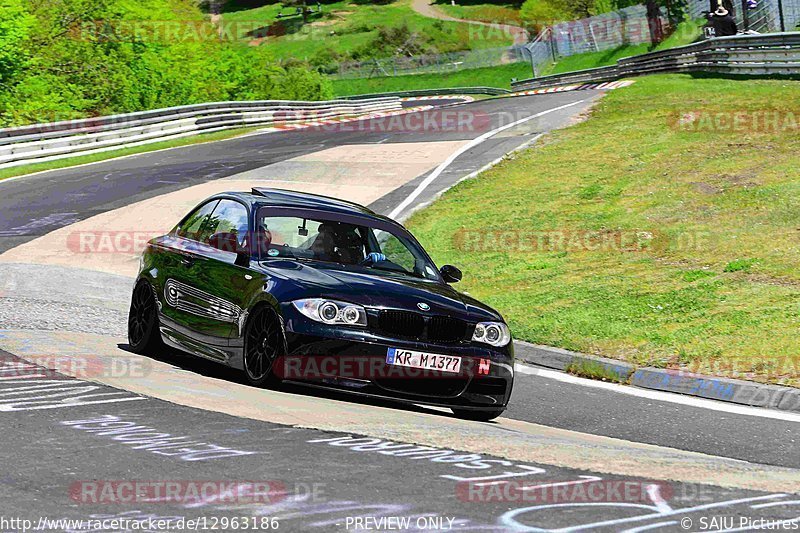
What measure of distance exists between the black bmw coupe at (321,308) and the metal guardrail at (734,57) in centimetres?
2823

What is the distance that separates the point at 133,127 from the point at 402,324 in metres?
31.9

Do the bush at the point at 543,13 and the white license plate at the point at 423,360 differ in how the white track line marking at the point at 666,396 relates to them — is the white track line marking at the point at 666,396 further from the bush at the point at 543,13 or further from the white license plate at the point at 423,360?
the bush at the point at 543,13

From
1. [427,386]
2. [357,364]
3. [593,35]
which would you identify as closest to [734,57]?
[427,386]

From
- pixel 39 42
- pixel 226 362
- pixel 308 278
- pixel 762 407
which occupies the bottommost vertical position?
pixel 762 407

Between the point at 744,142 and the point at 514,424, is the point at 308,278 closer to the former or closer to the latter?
the point at 514,424

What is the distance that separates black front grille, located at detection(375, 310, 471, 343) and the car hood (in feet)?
0.17

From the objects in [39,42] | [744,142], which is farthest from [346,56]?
[744,142]

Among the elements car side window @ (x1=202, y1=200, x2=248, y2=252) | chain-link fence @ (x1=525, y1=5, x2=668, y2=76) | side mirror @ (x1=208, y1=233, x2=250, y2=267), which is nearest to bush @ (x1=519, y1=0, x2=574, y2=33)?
chain-link fence @ (x1=525, y1=5, x2=668, y2=76)

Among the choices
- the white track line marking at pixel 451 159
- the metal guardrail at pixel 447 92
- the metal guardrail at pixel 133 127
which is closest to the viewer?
the white track line marking at pixel 451 159

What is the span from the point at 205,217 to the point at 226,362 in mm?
1829

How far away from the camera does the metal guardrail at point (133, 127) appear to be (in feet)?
109

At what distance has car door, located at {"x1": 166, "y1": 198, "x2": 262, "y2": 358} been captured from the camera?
31.0 ft

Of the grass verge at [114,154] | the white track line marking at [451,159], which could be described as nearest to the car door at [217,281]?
the white track line marking at [451,159]

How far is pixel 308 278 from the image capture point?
29.5 feet
